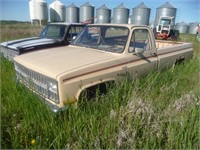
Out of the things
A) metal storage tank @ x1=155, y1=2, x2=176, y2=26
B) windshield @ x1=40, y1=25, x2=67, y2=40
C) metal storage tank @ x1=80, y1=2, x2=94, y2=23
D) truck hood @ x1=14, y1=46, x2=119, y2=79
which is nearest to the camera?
truck hood @ x1=14, y1=46, x2=119, y2=79

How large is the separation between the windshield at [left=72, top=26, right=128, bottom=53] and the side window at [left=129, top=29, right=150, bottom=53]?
191 millimetres

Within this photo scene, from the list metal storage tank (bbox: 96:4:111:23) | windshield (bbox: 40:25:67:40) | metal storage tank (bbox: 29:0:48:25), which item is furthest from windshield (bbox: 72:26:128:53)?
metal storage tank (bbox: 29:0:48:25)

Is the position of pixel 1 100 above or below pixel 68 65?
below

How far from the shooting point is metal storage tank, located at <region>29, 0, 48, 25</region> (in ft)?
120

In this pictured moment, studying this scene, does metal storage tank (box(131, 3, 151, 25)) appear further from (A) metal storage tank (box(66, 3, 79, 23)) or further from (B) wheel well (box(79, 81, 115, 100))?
(B) wheel well (box(79, 81, 115, 100))

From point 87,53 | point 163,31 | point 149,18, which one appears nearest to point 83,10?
point 149,18

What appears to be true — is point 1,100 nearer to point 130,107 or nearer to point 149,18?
point 130,107

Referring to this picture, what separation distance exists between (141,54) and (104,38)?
1.01 meters

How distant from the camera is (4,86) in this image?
4.04 meters

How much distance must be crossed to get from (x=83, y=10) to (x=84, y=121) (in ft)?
110

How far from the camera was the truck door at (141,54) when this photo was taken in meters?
4.09

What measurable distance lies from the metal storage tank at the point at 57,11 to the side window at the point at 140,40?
36601mm

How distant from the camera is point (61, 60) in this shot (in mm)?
3484

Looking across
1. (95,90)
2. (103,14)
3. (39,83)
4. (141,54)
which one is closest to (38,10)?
(103,14)
